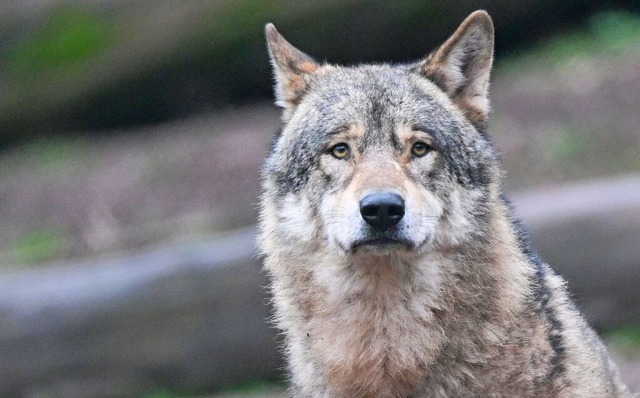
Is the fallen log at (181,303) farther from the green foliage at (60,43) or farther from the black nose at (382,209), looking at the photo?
the black nose at (382,209)

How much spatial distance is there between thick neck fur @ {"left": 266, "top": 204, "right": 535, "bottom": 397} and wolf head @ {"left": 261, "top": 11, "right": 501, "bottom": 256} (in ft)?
0.42

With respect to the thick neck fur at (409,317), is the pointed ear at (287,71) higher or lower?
higher

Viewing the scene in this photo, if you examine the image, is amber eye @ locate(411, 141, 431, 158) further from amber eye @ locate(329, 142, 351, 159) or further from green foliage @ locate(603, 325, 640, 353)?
green foliage @ locate(603, 325, 640, 353)

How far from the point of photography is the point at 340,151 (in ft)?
19.9

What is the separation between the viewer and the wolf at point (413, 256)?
5.71 metres

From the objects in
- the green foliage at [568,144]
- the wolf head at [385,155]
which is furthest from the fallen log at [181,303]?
the wolf head at [385,155]

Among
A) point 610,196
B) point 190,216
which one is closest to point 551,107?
point 610,196

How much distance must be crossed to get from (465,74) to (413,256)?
1.15 meters

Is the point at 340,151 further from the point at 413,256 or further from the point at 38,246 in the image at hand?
the point at 38,246

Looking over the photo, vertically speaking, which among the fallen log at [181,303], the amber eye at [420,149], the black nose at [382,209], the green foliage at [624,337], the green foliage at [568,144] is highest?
the amber eye at [420,149]

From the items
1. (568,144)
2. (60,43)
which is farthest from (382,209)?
(60,43)

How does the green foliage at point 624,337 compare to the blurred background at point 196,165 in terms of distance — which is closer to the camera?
the blurred background at point 196,165

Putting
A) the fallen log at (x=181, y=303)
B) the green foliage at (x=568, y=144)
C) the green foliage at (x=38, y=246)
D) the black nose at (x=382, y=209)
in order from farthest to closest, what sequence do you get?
the green foliage at (x=568, y=144) < the green foliage at (x=38, y=246) < the fallen log at (x=181, y=303) < the black nose at (x=382, y=209)

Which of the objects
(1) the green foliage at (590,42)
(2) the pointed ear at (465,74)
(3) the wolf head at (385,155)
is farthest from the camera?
(1) the green foliage at (590,42)
